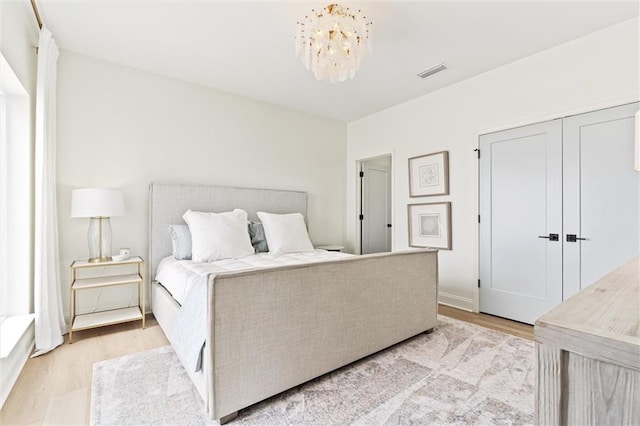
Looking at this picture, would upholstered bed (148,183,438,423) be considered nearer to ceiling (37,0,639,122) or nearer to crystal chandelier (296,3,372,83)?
crystal chandelier (296,3,372,83)

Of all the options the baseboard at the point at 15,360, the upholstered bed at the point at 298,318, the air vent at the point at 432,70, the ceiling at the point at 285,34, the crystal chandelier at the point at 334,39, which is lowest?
the baseboard at the point at 15,360

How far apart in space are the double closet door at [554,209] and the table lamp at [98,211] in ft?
12.2

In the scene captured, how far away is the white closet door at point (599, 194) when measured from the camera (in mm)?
2408

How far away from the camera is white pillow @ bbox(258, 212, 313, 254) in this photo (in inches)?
133

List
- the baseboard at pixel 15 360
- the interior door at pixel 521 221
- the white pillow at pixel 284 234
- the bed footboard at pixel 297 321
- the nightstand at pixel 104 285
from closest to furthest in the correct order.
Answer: the bed footboard at pixel 297 321 → the baseboard at pixel 15 360 → the nightstand at pixel 104 285 → the interior door at pixel 521 221 → the white pillow at pixel 284 234

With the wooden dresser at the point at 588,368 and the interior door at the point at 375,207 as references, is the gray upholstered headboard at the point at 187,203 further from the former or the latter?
the wooden dresser at the point at 588,368

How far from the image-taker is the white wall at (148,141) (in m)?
2.83

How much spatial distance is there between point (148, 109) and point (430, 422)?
366 cm

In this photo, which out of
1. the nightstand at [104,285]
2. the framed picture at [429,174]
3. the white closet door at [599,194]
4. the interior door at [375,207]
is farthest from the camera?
the interior door at [375,207]

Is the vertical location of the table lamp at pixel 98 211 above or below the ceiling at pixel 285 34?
below

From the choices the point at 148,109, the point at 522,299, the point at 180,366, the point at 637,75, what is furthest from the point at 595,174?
the point at 148,109

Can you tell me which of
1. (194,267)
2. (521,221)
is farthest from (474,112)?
(194,267)

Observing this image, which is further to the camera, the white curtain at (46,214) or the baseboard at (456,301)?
the baseboard at (456,301)

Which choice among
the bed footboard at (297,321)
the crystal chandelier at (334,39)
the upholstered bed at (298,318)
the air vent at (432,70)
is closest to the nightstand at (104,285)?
the upholstered bed at (298,318)
